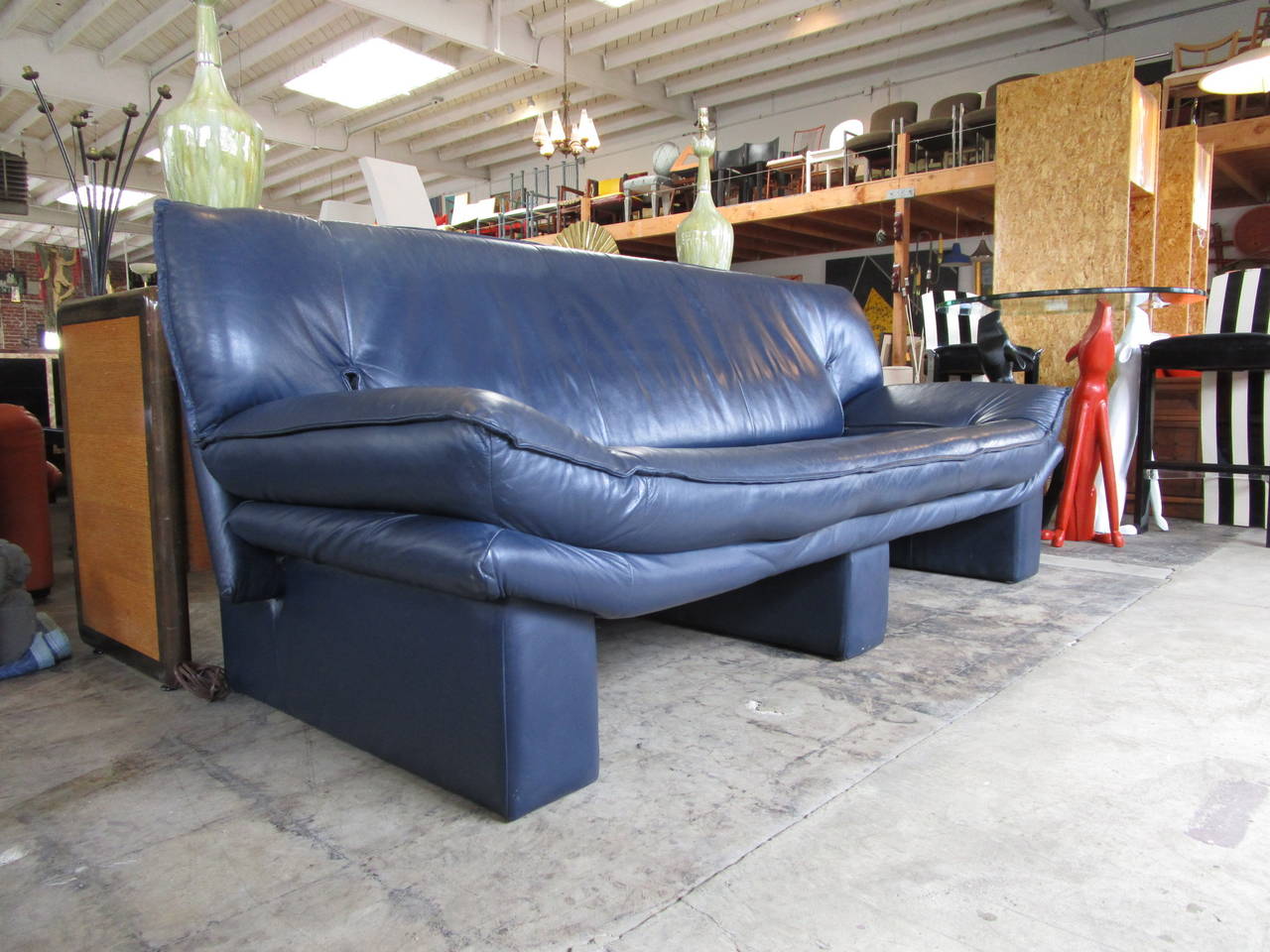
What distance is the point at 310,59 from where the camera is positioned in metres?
→ 9.17

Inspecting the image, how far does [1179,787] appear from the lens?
1.22 m

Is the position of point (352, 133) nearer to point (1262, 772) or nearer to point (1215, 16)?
point (1215, 16)

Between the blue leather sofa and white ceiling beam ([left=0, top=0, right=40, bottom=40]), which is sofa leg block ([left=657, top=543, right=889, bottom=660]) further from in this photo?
white ceiling beam ([left=0, top=0, right=40, bottom=40])

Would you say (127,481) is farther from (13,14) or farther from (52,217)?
(52,217)

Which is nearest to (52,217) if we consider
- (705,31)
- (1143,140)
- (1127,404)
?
(705,31)

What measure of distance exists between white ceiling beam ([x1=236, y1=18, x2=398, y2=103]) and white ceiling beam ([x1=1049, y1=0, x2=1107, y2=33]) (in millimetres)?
6712

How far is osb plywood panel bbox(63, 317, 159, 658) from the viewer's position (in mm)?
1627

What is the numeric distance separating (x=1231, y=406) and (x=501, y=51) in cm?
746

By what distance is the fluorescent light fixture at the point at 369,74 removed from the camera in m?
8.87

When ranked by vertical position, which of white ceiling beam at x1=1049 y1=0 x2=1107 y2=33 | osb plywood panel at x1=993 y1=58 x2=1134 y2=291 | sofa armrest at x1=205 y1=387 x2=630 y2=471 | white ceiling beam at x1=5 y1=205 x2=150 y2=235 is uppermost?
white ceiling beam at x1=1049 y1=0 x2=1107 y2=33

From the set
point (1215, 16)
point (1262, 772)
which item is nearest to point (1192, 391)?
point (1262, 772)

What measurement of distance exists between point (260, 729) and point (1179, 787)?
147cm

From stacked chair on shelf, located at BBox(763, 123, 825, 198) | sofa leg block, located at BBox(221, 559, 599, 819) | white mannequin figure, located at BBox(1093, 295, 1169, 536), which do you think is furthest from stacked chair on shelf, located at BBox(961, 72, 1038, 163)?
sofa leg block, located at BBox(221, 559, 599, 819)

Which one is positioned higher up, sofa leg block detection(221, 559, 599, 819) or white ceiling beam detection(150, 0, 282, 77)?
white ceiling beam detection(150, 0, 282, 77)
